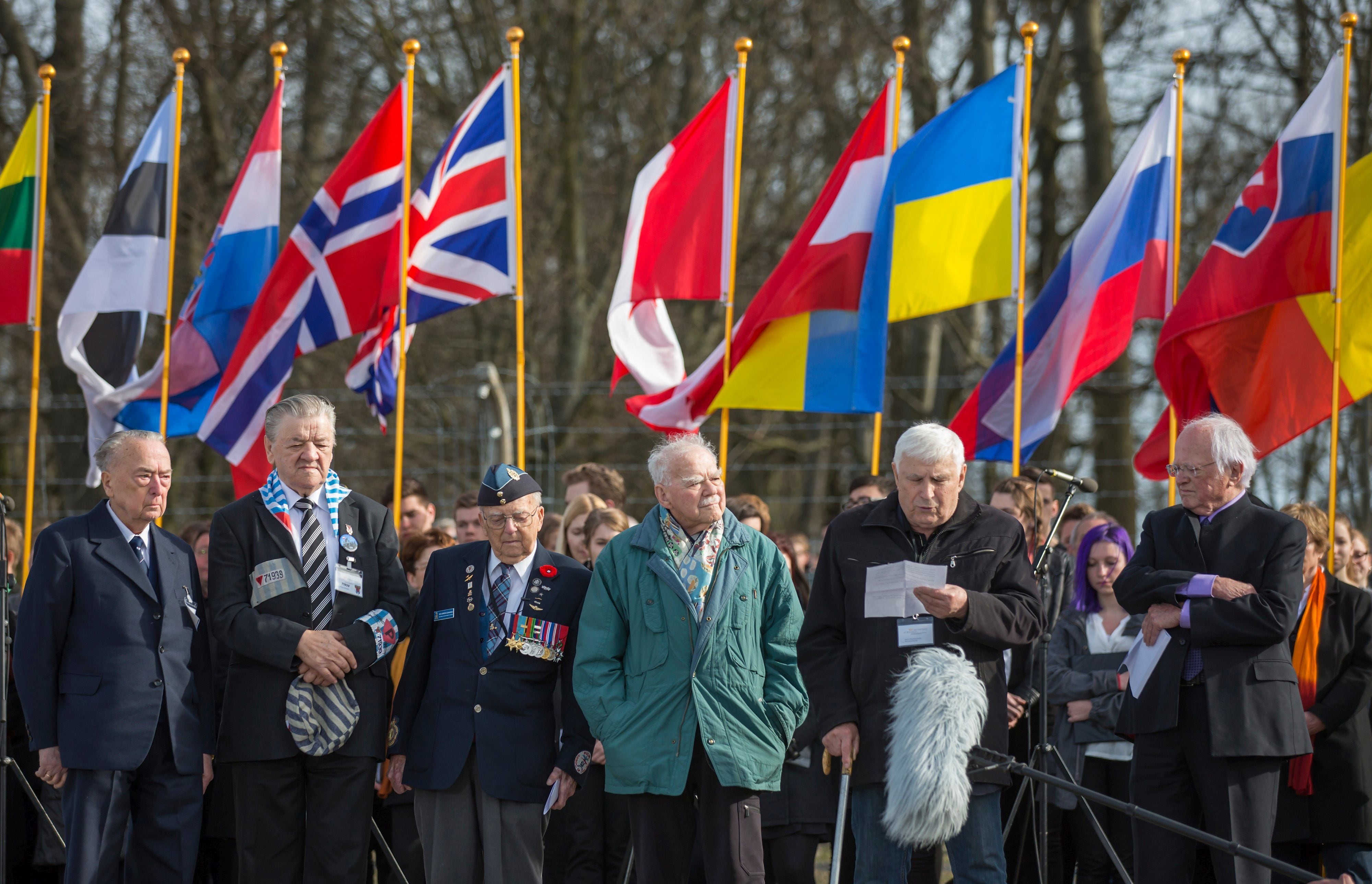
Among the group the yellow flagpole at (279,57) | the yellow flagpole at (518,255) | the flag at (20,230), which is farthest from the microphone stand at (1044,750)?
the flag at (20,230)

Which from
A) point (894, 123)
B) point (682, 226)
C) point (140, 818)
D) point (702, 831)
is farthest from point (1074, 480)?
point (140, 818)

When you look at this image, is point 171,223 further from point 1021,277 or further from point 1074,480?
point 1074,480

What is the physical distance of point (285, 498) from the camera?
5.27m

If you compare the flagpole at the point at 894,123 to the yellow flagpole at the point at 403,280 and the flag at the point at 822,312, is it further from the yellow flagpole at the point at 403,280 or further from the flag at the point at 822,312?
the yellow flagpole at the point at 403,280

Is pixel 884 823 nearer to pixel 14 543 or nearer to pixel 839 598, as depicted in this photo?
pixel 839 598

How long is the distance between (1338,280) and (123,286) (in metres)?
6.36

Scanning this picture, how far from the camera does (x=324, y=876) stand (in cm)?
515

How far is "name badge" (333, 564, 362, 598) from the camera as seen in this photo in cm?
523

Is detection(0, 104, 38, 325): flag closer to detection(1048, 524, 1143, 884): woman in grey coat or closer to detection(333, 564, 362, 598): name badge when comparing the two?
detection(333, 564, 362, 598): name badge

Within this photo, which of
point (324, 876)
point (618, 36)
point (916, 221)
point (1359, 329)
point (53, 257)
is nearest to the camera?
point (324, 876)

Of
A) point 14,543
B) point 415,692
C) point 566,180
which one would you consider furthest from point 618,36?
point 415,692

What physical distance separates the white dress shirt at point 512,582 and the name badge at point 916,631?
4.35ft

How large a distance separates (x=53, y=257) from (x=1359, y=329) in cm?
1173

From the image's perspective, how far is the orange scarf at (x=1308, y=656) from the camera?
5332 mm
